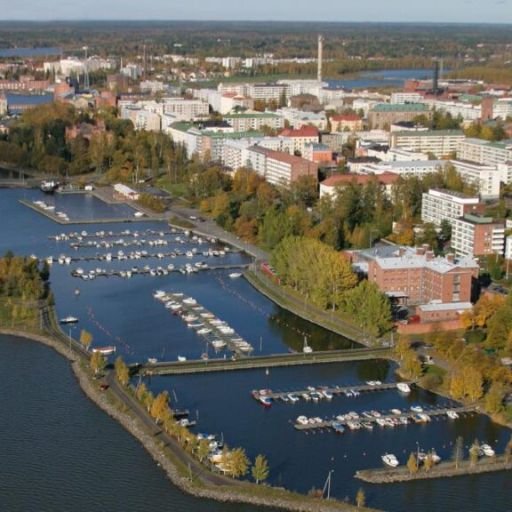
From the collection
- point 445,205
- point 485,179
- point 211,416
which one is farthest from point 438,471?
point 485,179

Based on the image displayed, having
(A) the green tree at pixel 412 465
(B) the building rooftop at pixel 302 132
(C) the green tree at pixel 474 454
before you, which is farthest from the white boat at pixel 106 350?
(B) the building rooftop at pixel 302 132

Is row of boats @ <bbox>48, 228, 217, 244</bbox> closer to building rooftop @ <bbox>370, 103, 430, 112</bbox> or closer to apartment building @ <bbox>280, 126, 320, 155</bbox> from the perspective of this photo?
apartment building @ <bbox>280, 126, 320, 155</bbox>

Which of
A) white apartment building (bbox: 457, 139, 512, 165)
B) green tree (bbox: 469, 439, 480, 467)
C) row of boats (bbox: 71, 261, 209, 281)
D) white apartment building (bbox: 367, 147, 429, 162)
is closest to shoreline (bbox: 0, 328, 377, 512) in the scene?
green tree (bbox: 469, 439, 480, 467)

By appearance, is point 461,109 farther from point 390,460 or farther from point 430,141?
point 390,460

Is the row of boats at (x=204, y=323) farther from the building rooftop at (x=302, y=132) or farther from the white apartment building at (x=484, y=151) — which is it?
the building rooftop at (x=302, y=132)

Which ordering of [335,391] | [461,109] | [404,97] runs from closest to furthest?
[335,391], [461,109], [404,97]

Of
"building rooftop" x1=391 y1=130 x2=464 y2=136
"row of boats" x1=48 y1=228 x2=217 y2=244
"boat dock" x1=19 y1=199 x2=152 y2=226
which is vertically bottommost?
"boat dock" x1=19 y1=199 x2=152 y2=226
